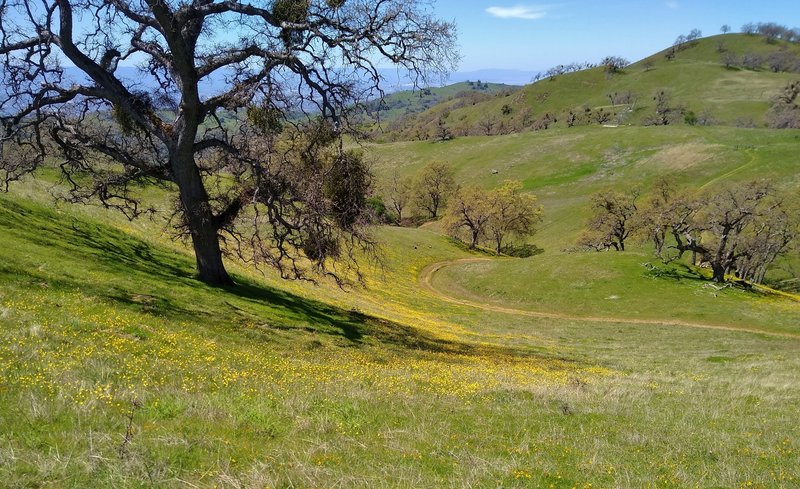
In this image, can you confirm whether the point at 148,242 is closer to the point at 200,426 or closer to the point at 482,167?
the point at 200,426

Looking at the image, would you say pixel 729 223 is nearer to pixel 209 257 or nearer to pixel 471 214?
pixel 471 214

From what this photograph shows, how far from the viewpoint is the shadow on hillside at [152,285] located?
56.3 feet

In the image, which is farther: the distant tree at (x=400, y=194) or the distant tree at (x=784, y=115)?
the distant tree at (x=784, y=115)

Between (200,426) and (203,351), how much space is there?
6612mm

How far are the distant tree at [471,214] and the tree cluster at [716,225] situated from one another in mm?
18429

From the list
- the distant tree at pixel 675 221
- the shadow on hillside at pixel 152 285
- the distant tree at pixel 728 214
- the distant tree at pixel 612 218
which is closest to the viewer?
the shadow on hillside at pixel 152 285

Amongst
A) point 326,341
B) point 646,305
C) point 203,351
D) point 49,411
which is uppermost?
point 49,411

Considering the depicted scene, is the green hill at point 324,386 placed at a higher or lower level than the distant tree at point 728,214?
lower

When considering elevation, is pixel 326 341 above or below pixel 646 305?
above

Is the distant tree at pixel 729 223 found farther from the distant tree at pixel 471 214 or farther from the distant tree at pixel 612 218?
the distant tree at pixel 471 214

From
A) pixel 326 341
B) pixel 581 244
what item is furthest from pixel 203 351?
pixel 581 244

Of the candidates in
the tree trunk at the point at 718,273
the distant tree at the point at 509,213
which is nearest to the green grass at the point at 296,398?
the tree trunk at the point at 718,273

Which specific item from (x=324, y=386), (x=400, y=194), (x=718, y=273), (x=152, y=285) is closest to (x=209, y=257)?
(x=152, y=285)

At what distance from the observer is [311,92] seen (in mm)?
19328
